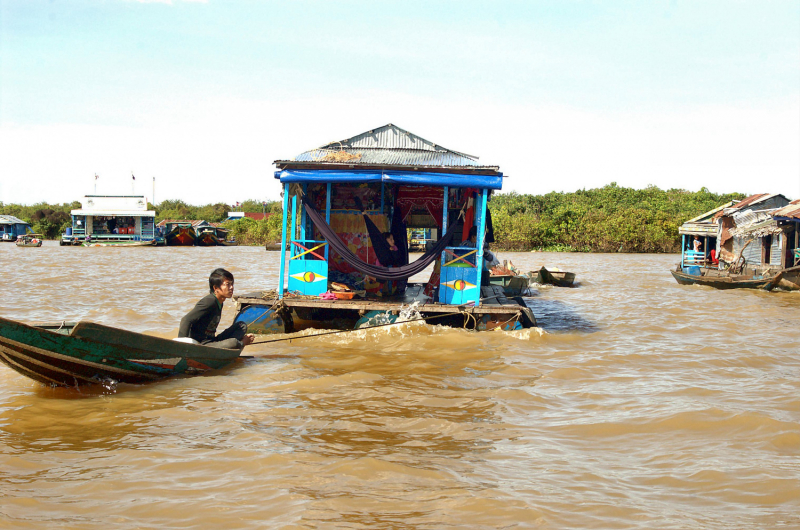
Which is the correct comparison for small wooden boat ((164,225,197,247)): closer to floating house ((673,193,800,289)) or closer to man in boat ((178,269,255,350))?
floating house ((673,193,800,289))

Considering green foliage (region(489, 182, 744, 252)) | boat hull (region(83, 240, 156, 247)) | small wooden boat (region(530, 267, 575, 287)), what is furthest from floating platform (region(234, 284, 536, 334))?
boat hull (region(83, 240, 156, 247))

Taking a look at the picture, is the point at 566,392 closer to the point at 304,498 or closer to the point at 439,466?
the point at 439,466

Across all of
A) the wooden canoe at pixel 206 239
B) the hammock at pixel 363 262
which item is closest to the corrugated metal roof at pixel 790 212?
the hammock at pixel 363 262

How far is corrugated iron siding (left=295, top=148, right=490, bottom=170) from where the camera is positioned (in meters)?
9.36

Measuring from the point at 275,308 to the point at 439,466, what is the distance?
5.37 m

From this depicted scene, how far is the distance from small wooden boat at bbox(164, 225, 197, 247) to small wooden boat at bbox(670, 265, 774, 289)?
40.3m

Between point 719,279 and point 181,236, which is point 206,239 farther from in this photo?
point 719,279

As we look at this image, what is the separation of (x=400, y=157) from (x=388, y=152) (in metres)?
0.51

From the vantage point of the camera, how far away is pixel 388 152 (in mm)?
10453

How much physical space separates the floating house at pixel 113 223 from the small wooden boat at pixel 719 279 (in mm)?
38734

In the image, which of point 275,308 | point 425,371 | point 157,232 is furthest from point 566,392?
point 157,232

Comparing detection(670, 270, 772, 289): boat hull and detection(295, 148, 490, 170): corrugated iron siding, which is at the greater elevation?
detection(295, 148, 490, 170): corrugated iron siding

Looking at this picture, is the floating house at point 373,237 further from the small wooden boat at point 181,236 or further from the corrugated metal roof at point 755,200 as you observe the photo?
the small wooden boat at point 181,236

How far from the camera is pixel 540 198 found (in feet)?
161
